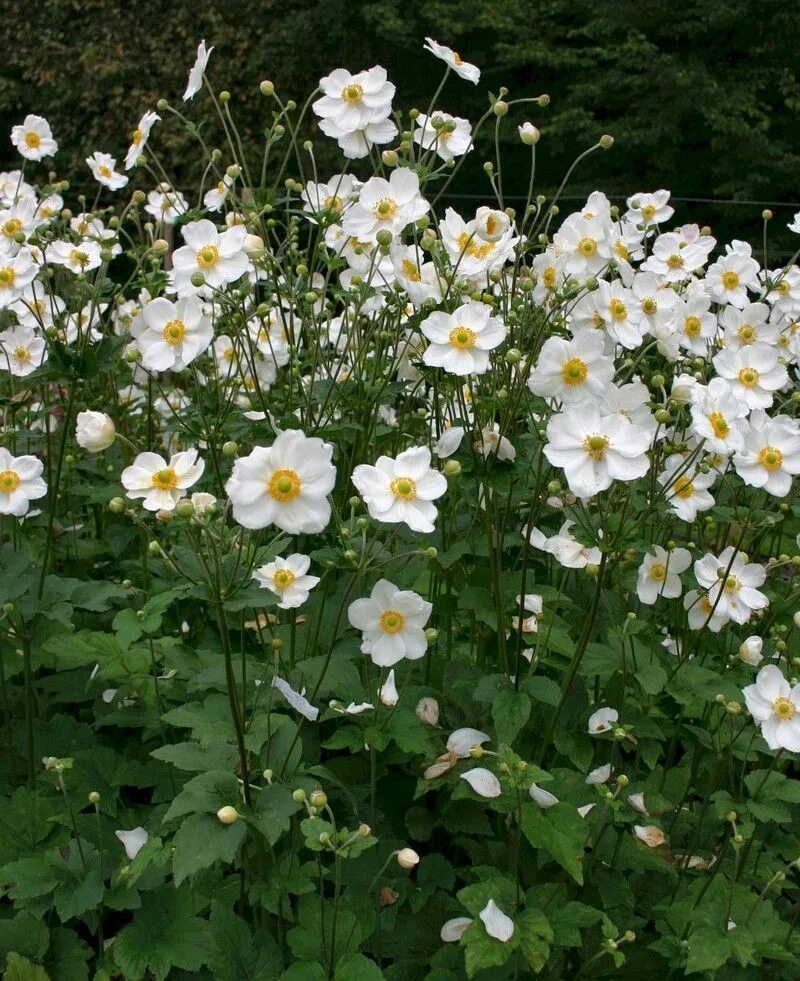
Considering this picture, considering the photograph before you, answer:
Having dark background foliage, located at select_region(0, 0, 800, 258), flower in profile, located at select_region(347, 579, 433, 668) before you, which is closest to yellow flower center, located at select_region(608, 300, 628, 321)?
flower in profile, located at select_region(347, 579, 433, 668)

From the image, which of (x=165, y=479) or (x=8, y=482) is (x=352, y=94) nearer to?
(x=165, y=479)

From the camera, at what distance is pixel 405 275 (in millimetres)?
2244

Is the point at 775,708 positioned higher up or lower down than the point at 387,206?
lower down

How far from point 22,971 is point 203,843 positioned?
556mm

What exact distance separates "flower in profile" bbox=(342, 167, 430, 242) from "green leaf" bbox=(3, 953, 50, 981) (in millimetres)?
1483

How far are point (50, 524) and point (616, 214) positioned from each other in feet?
4.99

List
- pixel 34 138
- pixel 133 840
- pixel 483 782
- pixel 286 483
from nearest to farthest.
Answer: pixel 286 483, pixel 483 782, pixel 133 840, pixel 34 138

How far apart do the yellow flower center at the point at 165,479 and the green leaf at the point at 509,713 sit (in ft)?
2.34

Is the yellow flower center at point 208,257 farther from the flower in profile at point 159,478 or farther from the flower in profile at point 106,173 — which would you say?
the flower in profile at point 106,173

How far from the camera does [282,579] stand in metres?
2.05

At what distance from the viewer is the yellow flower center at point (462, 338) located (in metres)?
2.03

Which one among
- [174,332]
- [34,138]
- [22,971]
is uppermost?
[174,332]

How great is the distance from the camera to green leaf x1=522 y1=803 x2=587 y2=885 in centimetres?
182

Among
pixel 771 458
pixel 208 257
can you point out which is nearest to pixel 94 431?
pixel 208 257
